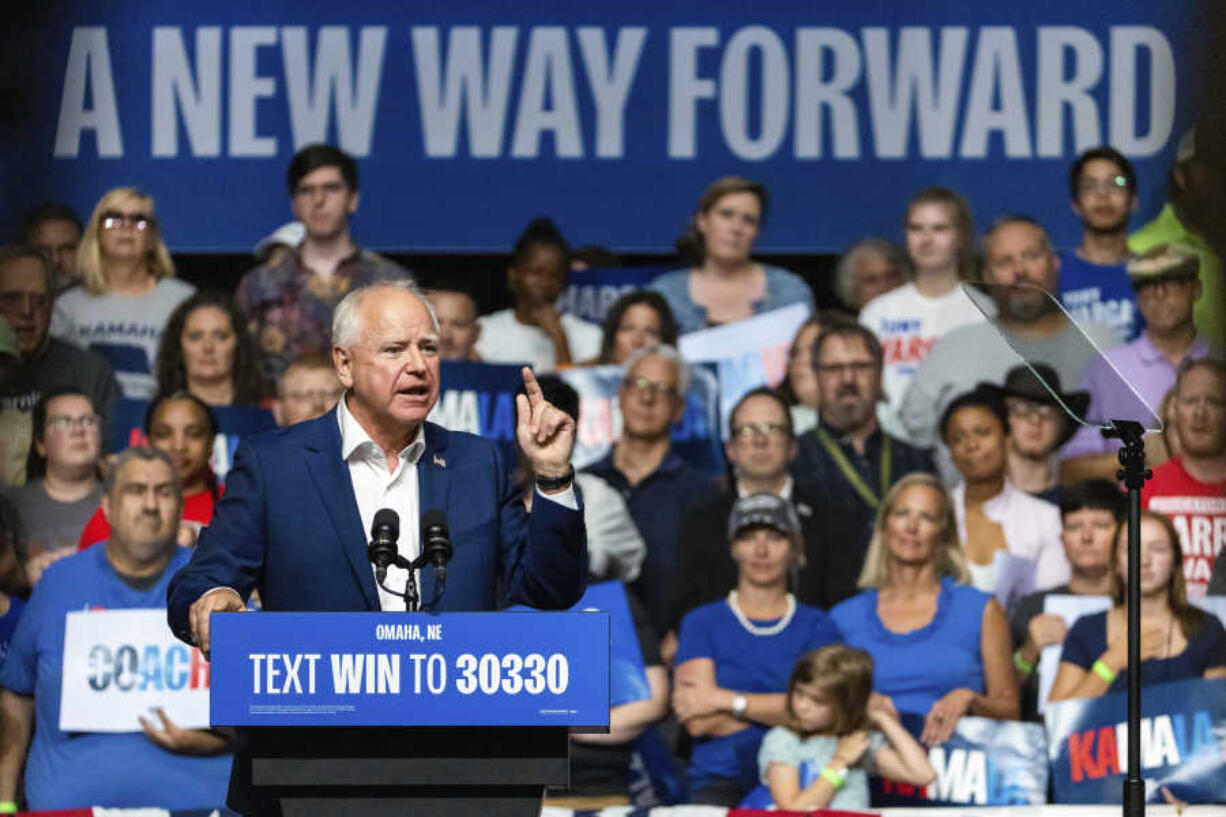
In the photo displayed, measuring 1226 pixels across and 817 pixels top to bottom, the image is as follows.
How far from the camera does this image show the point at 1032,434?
7.26m

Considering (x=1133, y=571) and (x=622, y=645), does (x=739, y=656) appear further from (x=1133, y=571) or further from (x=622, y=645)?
(x=1133, y=571)

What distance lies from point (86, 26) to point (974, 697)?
4.17 meters

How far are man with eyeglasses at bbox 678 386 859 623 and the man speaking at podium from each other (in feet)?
11.9

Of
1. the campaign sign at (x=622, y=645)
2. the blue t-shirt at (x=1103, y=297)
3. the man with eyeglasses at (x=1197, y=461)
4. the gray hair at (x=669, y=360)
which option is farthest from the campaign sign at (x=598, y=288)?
the man with eyeglasses at (x=1197, y=461)

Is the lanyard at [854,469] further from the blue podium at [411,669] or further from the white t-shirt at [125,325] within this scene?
the blue podium at [411,669]

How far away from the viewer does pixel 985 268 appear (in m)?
7.38

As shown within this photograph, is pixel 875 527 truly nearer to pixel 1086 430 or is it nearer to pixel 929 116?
pixel 1086 430

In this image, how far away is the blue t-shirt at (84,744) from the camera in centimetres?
662

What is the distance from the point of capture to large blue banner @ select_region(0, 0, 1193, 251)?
7535mm

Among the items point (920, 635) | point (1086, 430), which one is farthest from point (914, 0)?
point (920, 635)

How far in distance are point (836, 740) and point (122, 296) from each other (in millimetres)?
3066

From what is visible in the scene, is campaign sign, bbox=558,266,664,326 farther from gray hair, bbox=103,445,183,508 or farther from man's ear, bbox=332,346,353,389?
man's ear, bbox=332,346,353,389

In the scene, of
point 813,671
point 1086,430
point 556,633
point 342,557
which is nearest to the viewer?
point 556,633

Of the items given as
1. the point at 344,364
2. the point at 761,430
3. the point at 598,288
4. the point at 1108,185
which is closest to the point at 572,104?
the point at 598,288
